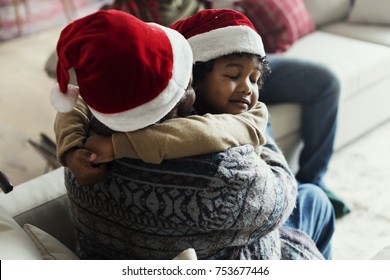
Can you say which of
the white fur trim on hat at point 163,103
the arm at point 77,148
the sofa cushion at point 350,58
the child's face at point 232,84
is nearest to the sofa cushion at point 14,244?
the arm at point 77,148

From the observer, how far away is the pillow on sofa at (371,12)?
2502 mm

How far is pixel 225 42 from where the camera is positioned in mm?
1048

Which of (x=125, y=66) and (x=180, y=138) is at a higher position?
(x=125, y=66)

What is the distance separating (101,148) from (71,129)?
0.11 m

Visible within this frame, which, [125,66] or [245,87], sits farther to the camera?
[245,87]

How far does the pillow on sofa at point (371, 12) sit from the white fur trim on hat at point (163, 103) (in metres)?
1.98

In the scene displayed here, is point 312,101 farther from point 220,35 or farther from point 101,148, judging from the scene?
point 101,148

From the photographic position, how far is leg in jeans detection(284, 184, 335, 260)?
1235 millimetres

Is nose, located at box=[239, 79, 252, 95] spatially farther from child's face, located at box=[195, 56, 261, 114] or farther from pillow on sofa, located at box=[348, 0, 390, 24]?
pillow on sofa, located at box=[348, 0, 390, 24]

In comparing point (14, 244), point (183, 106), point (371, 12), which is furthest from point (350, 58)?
point (14, 244)

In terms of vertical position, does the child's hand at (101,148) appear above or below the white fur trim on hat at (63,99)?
below

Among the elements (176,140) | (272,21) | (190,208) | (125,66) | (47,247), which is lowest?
(272,21)

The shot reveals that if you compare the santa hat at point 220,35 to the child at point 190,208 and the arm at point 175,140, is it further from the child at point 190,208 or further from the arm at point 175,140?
the arm at point 175,140
